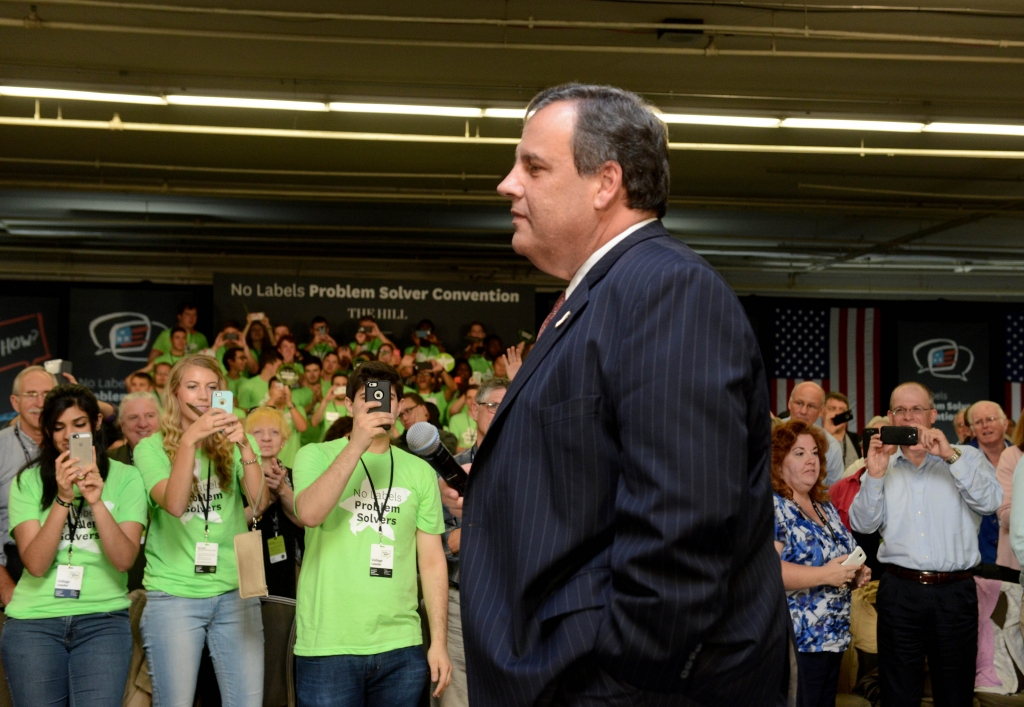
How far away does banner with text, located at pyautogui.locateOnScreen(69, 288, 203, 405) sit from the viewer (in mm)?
12906

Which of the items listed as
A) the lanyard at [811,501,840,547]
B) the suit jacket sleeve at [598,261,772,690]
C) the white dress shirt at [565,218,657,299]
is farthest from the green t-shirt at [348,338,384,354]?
the suit jacket sleeve at [598,261,772,690]

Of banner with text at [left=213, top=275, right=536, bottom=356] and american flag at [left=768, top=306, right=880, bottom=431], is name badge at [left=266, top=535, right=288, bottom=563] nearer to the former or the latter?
banner with text at [left=213, top=275, right=536, bottom=356]

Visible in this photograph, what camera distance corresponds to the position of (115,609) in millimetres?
3531

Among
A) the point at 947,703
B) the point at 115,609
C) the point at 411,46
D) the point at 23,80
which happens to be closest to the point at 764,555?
the point at 115,609

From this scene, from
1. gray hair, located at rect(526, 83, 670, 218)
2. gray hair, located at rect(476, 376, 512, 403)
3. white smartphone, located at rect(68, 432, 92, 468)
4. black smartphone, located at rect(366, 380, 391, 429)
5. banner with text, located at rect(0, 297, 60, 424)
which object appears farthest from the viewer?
banner with text, located at rect(0, 297, 60, 424)

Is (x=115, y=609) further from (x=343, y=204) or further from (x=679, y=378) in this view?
(x=343, y=204)

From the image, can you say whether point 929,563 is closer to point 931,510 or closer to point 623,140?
point 931,510

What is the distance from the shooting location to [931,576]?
438 centimetres

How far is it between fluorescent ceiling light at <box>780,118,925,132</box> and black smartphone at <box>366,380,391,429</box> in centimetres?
519

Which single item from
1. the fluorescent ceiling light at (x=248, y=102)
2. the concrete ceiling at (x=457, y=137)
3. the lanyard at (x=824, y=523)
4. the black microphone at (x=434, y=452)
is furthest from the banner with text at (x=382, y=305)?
the black microphone at (x=434, y=452)

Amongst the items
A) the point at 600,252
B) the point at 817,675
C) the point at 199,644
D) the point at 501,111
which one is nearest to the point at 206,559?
the point at 199,644

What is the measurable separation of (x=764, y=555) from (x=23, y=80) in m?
8.62

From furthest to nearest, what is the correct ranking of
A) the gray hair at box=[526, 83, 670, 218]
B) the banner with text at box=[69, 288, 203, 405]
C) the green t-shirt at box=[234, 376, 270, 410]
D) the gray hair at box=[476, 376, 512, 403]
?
the banner with text at box=[69, 288, 203, 405] < the green t-shirt at box=[234, 376, 270, 410] < the gray hair at box=[476, 376, 512, 403] < the gray hair at box=[526, 83, 670, 218]

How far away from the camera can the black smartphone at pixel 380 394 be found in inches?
124
